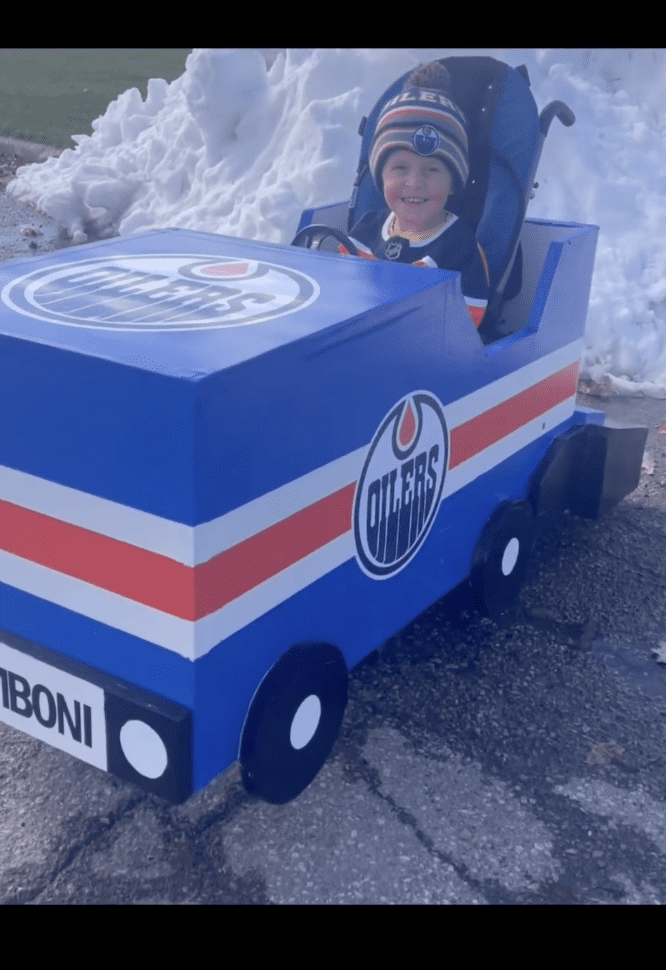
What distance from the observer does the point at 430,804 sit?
2.51 metres

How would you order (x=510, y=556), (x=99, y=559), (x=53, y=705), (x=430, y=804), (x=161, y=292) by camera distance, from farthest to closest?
1. (x=510, y=556)
2. (x=430, y=804)
3. (x=161, y=292)
4. (x=53, y=705)
5. (x=99, y=559)

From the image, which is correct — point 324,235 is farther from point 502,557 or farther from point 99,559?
point 99,559

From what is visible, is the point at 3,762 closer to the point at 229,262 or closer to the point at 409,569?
the point at 409,569

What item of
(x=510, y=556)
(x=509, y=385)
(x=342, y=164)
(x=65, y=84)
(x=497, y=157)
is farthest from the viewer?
(x=65, y=84)

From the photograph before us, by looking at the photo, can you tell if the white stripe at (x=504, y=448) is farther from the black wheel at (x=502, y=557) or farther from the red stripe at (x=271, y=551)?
the red stripe at (x=271, y=551)

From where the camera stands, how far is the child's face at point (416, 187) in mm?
3229

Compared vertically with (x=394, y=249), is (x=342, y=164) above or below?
above

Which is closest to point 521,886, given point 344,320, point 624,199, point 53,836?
point 53,836

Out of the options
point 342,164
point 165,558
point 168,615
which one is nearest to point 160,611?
point 168,615

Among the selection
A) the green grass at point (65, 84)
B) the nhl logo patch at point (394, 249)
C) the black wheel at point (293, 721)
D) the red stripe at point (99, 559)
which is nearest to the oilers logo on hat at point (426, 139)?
the nhl logo patch at point (394, 249)

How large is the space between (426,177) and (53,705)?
6.87 ft

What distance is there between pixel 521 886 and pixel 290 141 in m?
5.66

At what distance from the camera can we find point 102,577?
207 cm

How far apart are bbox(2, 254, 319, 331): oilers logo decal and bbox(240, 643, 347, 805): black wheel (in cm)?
82
